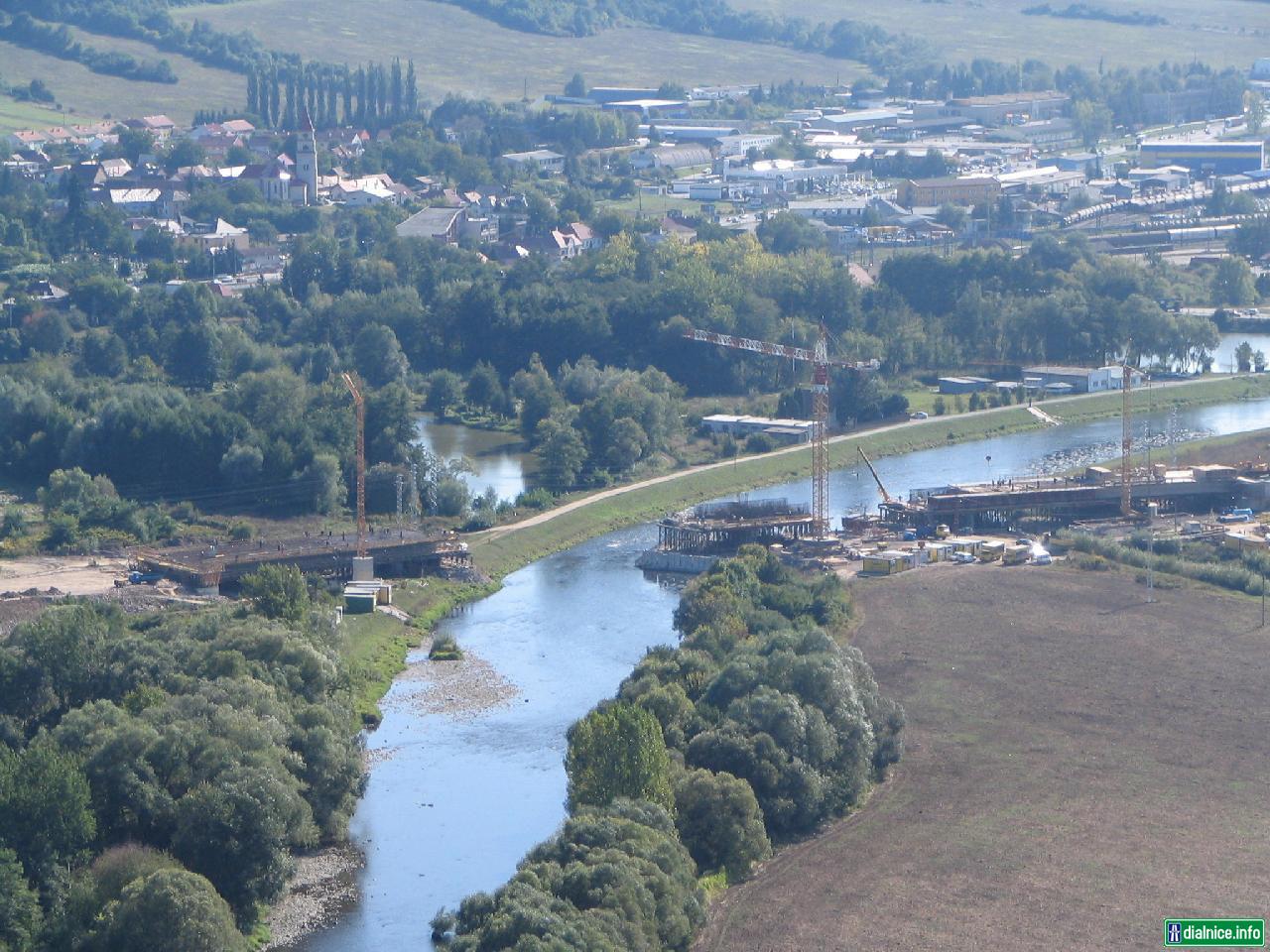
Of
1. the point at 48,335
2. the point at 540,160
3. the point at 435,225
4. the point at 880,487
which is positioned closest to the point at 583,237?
the point at 435,225

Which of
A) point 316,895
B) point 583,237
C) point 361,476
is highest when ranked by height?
point 583,237

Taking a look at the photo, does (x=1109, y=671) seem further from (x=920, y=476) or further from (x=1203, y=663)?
(x=920, y=476)

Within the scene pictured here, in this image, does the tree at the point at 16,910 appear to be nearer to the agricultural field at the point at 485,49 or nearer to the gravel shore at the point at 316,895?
the gravel shore at the point at 316,895

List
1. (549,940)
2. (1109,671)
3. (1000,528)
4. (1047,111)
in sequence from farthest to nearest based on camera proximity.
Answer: (1047,111)
(1000,528)
(1109,671)
(549,940)

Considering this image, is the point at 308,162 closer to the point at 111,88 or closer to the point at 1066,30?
the point at 111,88

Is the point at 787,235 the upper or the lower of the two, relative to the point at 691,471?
upper

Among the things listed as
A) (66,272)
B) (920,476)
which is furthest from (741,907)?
(66,272)
